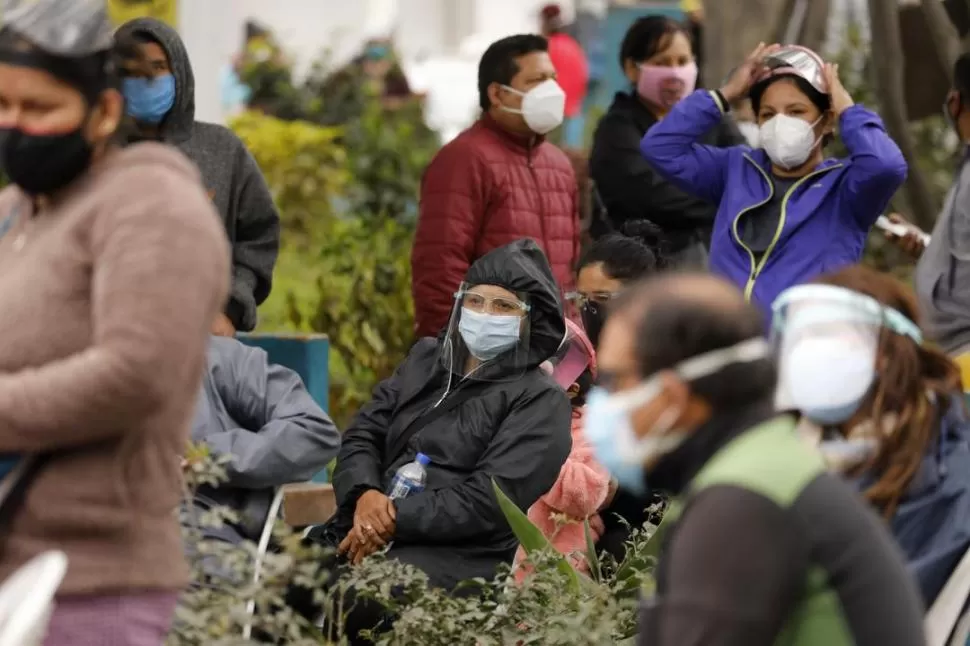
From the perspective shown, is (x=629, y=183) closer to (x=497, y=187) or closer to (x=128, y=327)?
(x=497, y=187)

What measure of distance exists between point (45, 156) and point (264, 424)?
2.06m

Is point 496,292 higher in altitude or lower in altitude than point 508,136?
lower

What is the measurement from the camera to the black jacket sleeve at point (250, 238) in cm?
605

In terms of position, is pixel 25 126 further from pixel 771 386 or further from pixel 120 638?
pixel 771 386

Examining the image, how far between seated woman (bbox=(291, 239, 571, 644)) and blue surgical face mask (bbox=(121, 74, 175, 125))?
107 cm

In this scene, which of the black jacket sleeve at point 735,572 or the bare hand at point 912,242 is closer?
the black jacket sleeve at point 735,572

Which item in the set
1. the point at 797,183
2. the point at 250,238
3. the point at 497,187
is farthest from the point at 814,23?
the point at 250,238

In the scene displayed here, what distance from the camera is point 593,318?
6.22 meters

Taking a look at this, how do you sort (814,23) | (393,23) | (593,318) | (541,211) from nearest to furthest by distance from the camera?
1. (593,318)
2. (541,211)
3. (814,23)
4. (393,23)

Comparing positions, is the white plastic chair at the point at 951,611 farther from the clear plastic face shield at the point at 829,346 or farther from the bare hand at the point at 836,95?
the bare hand at the point at 836,95

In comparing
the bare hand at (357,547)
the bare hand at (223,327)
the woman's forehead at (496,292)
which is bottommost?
the bare hand at (357,547)

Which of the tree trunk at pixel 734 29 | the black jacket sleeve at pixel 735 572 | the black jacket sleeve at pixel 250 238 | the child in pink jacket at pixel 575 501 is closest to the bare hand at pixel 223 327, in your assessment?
the black jacket sleeve at pixel 250 238

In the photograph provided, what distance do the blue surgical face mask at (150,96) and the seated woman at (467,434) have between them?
1.07 metres

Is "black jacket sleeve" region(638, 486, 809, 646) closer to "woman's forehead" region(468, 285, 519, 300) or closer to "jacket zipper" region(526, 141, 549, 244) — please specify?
"woman's forehead" region(468, 285, 519, 300)
